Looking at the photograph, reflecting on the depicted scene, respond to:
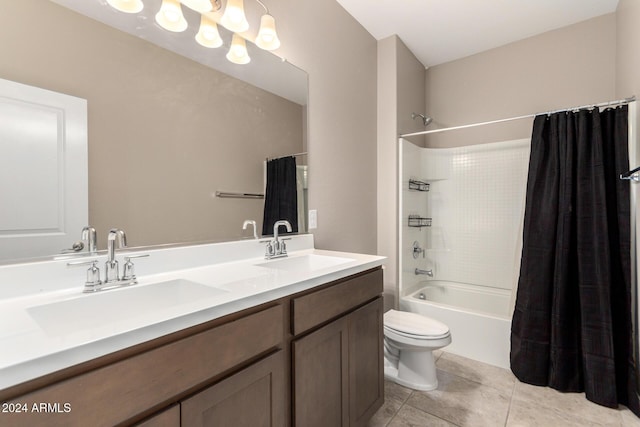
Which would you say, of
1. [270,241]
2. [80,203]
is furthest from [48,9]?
[270,241]

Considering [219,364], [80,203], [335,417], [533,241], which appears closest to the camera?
[219,364]

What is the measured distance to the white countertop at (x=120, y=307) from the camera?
0.56 metres

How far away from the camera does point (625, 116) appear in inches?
70.3

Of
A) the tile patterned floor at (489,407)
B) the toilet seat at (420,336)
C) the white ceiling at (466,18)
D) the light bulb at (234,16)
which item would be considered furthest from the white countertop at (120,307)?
the white ceiling at (466,18)

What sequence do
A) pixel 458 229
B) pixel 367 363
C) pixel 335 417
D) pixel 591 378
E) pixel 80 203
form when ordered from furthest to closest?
pixel 458 229, pixel 591 378, pixel 367 363, pixel 335 417, pixel 80 203

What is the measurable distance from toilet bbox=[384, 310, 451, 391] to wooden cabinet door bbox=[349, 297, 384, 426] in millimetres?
363

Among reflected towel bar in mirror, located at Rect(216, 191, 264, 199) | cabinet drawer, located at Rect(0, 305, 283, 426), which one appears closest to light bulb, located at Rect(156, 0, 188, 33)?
reflected towel bar in mirror, located at Rect(216, 191, 264, 199)

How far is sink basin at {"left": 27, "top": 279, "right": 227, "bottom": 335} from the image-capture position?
81 cm

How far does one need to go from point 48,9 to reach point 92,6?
0.46ft

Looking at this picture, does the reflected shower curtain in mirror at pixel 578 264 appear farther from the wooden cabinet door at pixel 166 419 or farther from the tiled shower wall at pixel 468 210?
the wooden cabinet door at pixel 166 419

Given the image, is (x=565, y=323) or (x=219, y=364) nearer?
(x=219, y=364)

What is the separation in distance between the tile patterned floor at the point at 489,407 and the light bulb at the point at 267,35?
2.06 metres

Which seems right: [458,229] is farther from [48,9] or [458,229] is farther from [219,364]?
[48,9]

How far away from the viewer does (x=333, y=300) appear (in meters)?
1.23
